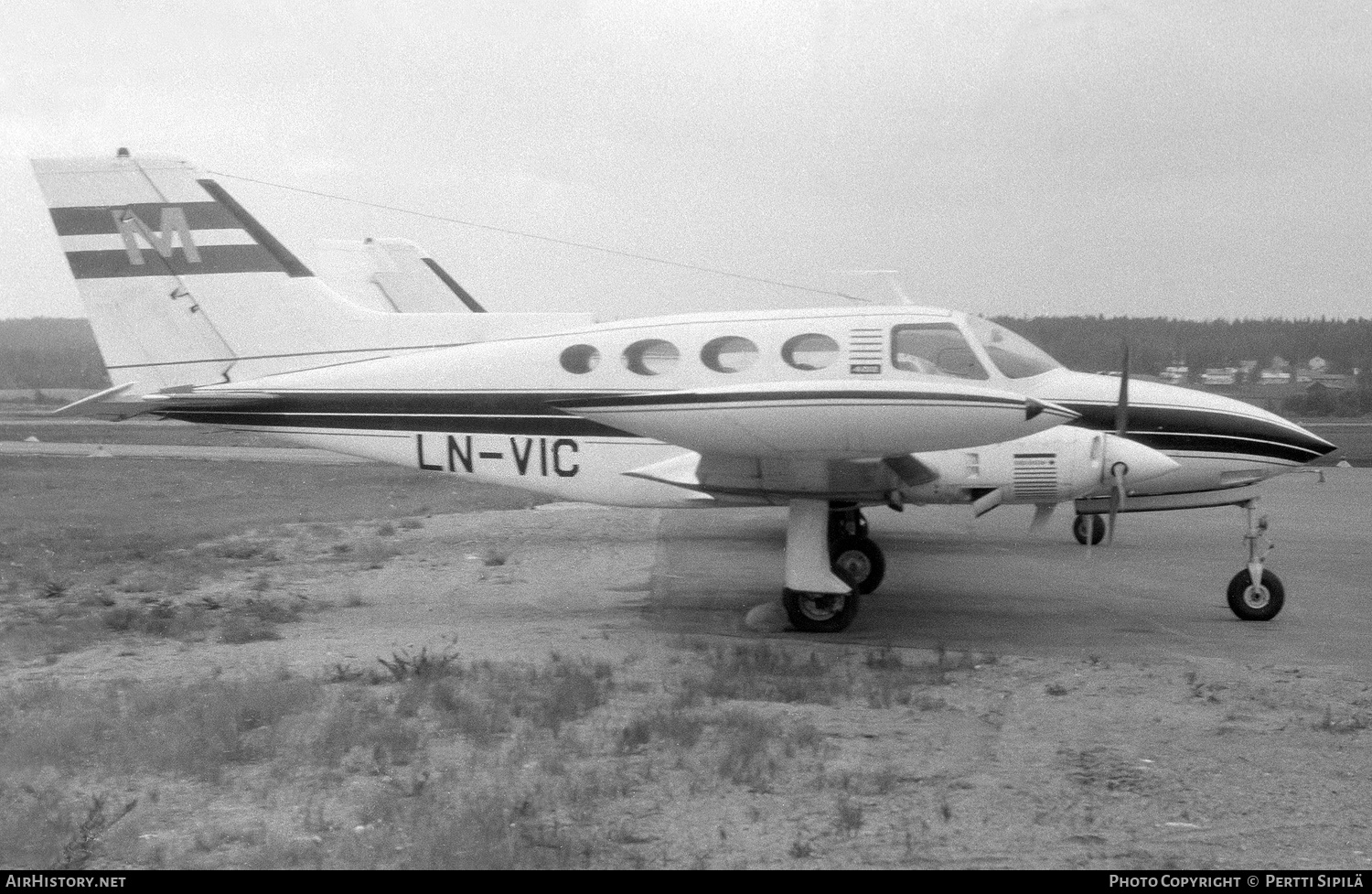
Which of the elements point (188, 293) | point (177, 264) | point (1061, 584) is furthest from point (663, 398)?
point (177, 264)

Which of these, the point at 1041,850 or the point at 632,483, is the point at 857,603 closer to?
the point at 632,483

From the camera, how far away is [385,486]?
26.7 meters

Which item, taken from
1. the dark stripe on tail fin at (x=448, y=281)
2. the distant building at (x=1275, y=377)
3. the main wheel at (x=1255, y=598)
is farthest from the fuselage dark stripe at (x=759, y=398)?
the dark stripe on tail fin at (x=448, y=281)

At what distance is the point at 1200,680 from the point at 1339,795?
2595 mm

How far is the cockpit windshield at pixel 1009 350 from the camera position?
468 inches

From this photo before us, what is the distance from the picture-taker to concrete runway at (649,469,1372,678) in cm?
1066

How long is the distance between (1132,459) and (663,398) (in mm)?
4921

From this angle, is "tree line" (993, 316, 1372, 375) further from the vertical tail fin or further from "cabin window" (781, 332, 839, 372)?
the vertical tail fin

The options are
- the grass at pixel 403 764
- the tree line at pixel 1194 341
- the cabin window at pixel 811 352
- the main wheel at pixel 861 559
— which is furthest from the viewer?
the tree line at pixel 1194 341

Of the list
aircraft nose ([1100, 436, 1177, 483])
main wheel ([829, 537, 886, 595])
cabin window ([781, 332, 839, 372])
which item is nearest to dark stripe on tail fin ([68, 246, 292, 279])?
cabin window ([781, 332, 839, 372])

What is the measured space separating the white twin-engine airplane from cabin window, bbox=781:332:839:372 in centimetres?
2

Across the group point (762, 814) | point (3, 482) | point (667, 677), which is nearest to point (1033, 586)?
point (667, 677)

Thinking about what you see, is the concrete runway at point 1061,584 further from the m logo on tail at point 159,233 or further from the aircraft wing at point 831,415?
the m logo on tail at point 159,233

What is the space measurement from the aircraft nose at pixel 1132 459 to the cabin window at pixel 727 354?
349 cm
